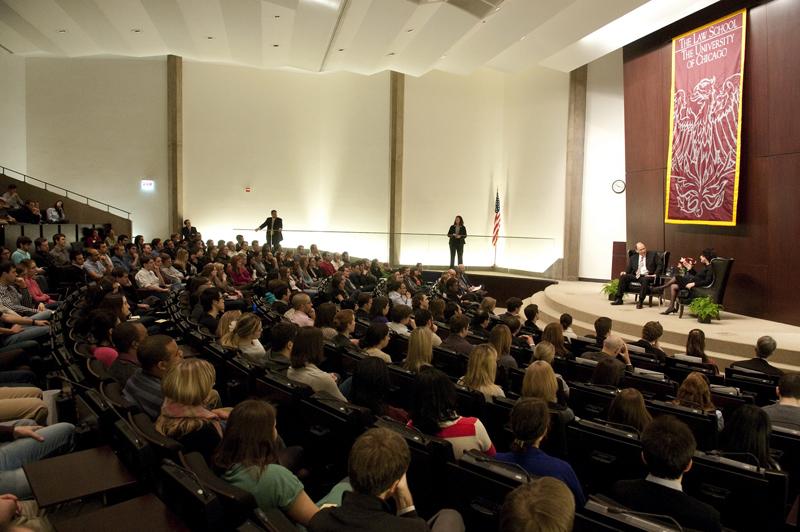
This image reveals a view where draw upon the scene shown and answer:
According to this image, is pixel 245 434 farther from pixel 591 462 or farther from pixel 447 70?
pixel 447 70

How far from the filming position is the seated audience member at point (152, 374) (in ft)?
10.0

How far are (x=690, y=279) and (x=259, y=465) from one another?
854 centimetres

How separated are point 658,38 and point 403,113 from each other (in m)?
6.69

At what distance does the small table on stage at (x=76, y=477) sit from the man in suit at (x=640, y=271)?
8.89m

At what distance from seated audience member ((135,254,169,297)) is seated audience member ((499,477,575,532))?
7555 mm

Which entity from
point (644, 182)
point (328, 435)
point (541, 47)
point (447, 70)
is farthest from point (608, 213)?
point (328, 435)

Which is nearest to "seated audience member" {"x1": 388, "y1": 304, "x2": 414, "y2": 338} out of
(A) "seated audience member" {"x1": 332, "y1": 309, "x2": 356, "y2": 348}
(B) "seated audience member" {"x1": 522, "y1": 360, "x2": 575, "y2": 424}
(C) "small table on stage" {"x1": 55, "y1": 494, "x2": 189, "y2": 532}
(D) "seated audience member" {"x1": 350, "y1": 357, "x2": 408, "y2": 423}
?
(A) "seated audience member" {"x1": 332, "y1": 309, "x2": 356, "y2": 348}

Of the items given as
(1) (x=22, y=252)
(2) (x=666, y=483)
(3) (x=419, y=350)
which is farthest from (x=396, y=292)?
(2) (x=666, y=483)

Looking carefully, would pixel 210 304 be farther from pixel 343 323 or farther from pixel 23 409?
pixel 23 409

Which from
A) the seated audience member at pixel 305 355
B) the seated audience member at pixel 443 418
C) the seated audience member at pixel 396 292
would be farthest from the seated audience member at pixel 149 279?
the seated audience member at pixel 443 418

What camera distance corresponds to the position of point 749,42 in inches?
346

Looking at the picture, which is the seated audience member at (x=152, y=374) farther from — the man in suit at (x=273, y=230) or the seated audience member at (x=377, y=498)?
the man in suit at (x=273, y=230)

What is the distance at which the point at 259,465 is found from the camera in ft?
6.95

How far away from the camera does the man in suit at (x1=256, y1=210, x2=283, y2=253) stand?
48.8ft
